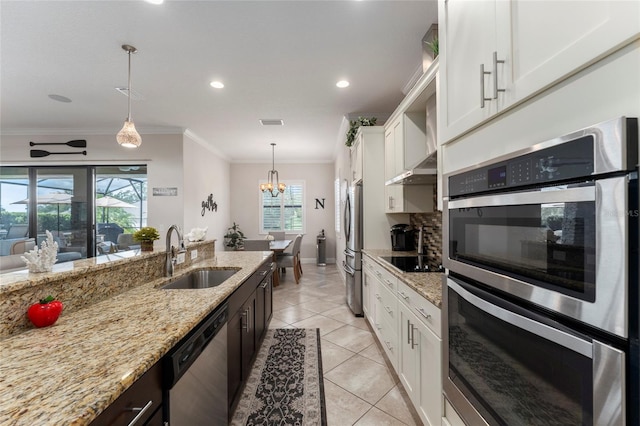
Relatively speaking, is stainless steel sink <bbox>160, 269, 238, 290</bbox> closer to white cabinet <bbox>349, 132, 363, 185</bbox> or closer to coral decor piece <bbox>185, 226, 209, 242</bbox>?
coral decor piece <bbox>185, 226, 209, 242</bbox>

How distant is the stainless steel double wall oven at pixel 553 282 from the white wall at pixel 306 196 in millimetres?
6767

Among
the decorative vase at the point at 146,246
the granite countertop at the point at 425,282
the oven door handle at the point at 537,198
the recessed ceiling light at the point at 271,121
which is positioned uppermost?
the recessed ceiling light at the point at 271,121

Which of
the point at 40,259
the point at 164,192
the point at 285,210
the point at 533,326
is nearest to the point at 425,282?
the point at 533,326

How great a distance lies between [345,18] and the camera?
7.34 feet

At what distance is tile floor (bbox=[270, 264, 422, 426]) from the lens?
1.83 metres

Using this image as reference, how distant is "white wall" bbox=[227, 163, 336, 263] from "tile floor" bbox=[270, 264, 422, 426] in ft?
10.6

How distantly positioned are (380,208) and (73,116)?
16.6 feet

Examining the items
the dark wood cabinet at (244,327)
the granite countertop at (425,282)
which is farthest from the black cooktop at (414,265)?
the dark wood cabinet at (244,327)

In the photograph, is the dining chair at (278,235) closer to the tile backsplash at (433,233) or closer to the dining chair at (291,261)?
the dining chair at (291,261)

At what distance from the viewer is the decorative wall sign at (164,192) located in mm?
5082

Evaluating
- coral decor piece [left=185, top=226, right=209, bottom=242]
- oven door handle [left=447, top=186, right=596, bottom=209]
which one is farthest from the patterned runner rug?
oven door handle [left=447, top=186, right=596, bottom=209]

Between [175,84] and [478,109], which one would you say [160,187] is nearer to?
[175,84]

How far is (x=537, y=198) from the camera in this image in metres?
0.73

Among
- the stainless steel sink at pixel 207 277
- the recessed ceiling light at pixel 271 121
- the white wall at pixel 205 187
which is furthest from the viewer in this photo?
the white wall at pixel 205 187
